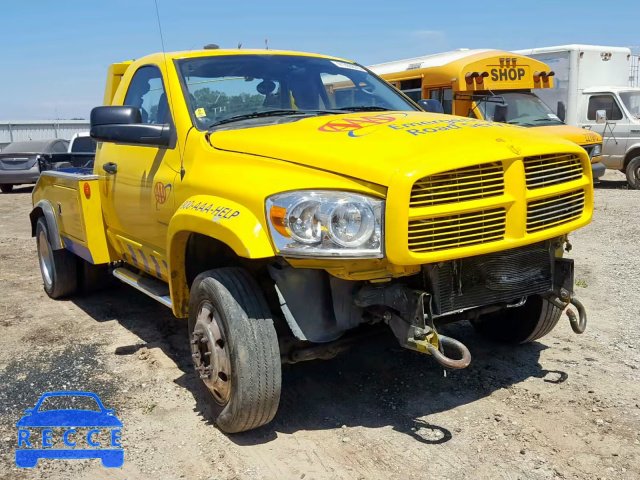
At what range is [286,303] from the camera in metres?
3.34

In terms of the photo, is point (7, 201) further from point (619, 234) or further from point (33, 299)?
point (619, 234)

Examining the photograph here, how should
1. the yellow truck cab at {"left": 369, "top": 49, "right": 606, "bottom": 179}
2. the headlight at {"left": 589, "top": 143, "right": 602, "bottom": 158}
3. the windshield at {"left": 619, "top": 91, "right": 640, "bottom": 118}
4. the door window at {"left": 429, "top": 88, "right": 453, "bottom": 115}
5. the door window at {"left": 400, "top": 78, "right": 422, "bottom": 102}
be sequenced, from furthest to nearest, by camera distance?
the windshield at {"left": 619, "top": 91, "right": 640, "bottom": 118}
the door window at {"left": 400, "top": 78, "right": 422, "bottom": 102}
the headlight at {"left": 589, "top": 143, "right": 602, "bottom": 158}
the door window at {"left": 429, "top": 88, "right": 453, "bottom": 115}
the yellow truck cab at {"left": 369, "top": 49, "right": 606, "bottom": 179}

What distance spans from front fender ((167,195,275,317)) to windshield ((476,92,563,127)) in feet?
26.5

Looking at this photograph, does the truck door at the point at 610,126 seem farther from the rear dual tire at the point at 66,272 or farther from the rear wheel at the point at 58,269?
the rear wheel at the point at 58,269

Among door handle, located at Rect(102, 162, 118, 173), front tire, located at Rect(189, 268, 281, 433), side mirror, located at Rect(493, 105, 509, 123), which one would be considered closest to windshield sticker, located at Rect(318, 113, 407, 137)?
front tire, located at Rect(189, 268, 281, 433)

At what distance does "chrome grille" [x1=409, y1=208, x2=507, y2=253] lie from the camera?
3027mm

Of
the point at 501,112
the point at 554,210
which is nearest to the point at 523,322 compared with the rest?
the point at 554,210

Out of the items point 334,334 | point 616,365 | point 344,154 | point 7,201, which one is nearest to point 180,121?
point 344,154

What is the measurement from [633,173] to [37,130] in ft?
70.9

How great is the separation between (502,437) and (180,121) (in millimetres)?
2574

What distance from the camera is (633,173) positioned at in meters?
14.0

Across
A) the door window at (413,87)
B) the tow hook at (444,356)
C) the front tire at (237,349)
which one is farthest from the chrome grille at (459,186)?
the door window at (413,87)

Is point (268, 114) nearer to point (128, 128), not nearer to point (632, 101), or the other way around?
point (128, 128)

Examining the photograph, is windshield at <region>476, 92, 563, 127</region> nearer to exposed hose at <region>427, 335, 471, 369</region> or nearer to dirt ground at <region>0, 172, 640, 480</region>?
dirt ground at <region>0, 172, 640, 480</region>
